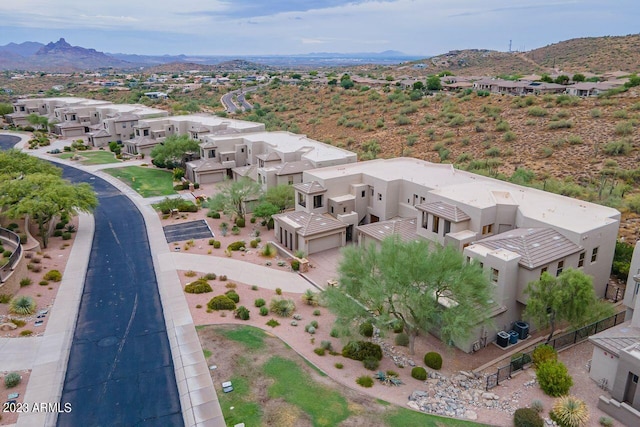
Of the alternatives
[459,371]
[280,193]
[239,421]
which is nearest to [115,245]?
[280,193]

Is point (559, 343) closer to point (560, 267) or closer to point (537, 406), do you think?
point (560, 267)

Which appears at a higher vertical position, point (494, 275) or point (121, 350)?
point (494, 275)

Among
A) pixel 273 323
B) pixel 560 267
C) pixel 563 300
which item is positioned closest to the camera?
pixel 563 300

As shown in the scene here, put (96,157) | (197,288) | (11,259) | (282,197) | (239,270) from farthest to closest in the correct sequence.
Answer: (96,157) < (282,197) < (239,270) < (11,259) < (197,288)

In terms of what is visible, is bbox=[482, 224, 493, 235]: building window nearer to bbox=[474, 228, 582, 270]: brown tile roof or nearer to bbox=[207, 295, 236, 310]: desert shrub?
bbox=[474, 228, 582, 270]: brown tile roof

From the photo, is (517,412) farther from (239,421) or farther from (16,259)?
(16,259)

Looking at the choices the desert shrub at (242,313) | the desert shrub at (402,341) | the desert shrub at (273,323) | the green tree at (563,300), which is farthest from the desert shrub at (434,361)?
the desert shrub at (242,313)

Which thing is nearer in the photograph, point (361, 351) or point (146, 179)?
point (361, 351)

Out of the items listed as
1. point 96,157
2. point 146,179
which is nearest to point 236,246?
point 146,179
